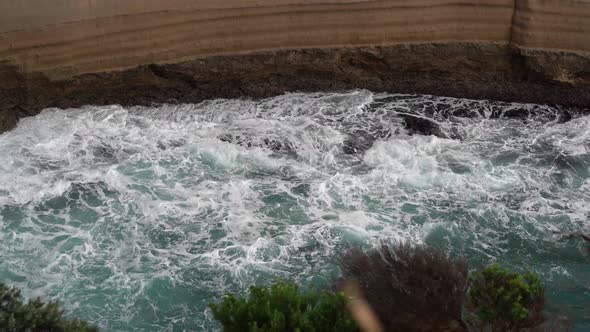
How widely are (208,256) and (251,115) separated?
3702 mm

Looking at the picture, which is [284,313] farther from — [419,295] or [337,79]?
[337,79]

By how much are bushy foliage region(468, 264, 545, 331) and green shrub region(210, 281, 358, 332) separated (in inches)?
54.9

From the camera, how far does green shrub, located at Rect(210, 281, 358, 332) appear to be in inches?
307

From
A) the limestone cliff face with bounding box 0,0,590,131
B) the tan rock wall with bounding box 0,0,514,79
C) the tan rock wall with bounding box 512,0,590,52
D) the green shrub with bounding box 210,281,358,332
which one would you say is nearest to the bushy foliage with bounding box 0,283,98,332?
the green shrub with bounding box 210,281,358,332

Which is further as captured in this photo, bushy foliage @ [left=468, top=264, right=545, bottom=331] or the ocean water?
the ocean water

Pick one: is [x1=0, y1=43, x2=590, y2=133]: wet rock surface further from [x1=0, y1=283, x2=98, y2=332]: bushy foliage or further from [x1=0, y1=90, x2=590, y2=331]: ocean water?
[x1=0, y1=283, x2=98, y2=332]: bushy foliage

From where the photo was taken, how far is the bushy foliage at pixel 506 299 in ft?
26.8

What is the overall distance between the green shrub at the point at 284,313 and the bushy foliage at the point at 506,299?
1395mm

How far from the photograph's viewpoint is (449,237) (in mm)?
11500

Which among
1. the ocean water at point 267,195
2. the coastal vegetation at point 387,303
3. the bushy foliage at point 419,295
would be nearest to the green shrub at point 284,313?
the coastal vegetation at point 387,303

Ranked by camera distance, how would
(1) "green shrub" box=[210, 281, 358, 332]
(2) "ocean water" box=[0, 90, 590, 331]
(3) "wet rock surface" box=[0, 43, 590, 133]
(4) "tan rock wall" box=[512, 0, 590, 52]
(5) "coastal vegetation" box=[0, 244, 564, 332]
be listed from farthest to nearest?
(4) "tan rock wall" box=[512, 0, 590, 52] → (3) "wet rock surface" box=[0, 43, 590, 133] → (2) "ocean water" box=[0, 90, 590, 331] → (5) "coastal vegetation" box=[0, 244, 564, 332] → (1) "green shrub" box=[210, 281, 358, 332]

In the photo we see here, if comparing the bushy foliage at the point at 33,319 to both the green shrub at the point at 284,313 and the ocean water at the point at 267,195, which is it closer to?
the green shrub at the point at 284,313

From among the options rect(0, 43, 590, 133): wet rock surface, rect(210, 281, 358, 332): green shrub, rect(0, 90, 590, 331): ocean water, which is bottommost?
rect(0, 90, 590, 331): ocean water

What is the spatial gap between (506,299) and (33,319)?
456 cm
